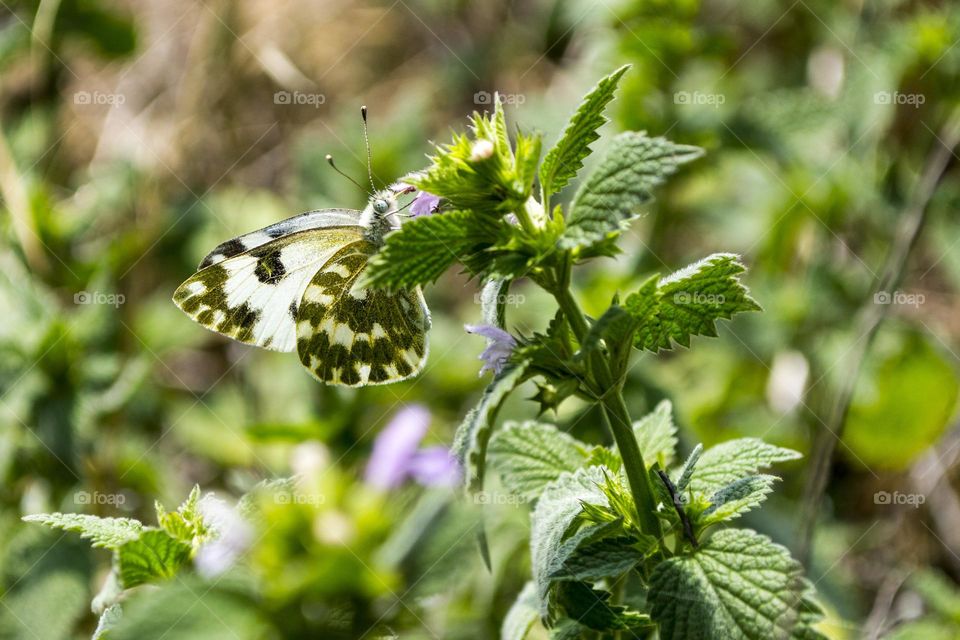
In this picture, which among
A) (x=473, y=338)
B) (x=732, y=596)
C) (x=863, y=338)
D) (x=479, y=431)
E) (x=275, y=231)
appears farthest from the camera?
(x=473, y=338)

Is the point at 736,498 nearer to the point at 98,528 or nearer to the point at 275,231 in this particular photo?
the point at 98,528

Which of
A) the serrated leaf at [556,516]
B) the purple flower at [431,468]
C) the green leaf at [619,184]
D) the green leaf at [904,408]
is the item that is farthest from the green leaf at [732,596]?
the green leaf at [904,408]

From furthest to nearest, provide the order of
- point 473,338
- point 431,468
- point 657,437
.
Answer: point 473,338 < point 431,468 < point 657,437

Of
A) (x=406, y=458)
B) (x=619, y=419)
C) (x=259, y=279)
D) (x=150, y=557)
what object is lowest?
(x=406, y=458)

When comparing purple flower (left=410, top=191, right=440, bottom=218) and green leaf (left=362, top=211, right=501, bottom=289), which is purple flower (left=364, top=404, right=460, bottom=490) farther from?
green leaf (left=362, top=211, right=501, bottom=289)

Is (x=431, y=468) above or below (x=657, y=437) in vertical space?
below

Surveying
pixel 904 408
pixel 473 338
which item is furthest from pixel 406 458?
pixel 904 408

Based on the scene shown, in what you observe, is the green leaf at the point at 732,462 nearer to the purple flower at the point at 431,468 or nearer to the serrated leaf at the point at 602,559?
the serrated leaf at the point at 602,559

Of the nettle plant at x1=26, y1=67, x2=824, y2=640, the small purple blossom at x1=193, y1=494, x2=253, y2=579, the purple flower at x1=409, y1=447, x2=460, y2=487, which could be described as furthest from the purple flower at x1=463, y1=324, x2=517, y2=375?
the purple flower at x1=409, y1=447, x2=460, y2=487
